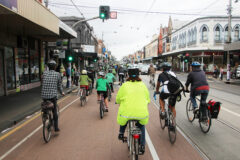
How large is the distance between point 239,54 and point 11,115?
35.9m

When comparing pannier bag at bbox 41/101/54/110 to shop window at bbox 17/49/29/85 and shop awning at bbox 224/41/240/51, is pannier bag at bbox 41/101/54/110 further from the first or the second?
shop awning at bbox 224/41/240/51

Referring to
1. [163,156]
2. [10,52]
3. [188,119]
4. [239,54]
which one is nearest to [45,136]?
[163,156]

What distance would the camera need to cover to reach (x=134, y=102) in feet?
11.5

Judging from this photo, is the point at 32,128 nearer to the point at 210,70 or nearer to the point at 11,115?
the point at 11,115

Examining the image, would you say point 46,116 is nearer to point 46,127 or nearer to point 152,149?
point 46,127

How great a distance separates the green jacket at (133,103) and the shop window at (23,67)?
12742mm

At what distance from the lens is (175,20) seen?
2229 inches

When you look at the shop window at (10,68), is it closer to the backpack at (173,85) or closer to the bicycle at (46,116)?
the bicycle at (46,116)

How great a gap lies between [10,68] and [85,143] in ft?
35.8

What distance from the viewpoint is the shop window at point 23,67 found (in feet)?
47.1

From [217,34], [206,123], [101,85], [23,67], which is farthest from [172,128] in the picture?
[217,34]

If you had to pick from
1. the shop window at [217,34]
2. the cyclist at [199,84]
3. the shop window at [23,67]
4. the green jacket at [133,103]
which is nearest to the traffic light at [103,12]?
the shop window at [23,67]

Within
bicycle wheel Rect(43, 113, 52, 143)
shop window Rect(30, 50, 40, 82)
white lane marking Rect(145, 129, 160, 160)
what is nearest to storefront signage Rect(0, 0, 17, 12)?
bicycle wheel Rect(43, 113, 52, 143)

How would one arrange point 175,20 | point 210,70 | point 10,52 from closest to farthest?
point 10,52, point 210,70, point 175,20
